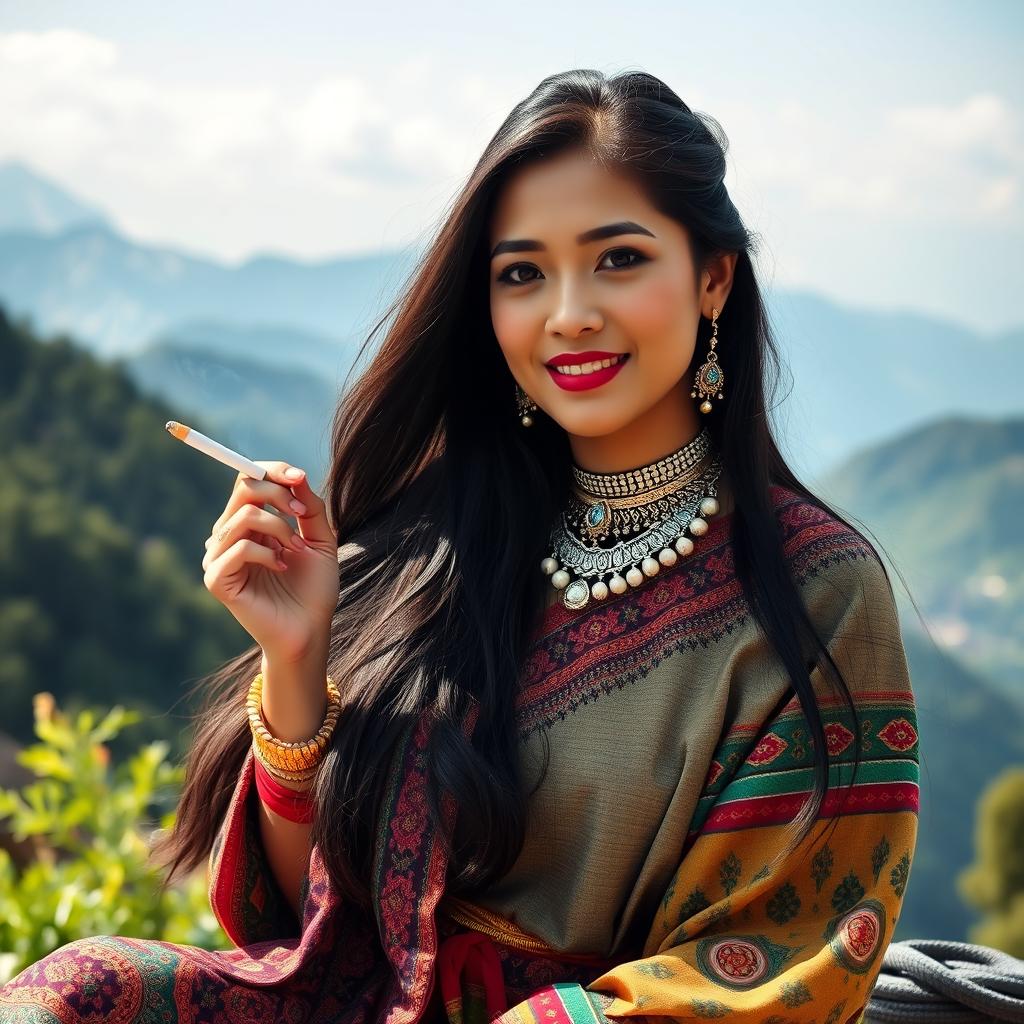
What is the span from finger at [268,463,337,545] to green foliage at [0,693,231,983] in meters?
1.44

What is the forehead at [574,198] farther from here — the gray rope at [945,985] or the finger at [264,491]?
the gray rope at [945,985]

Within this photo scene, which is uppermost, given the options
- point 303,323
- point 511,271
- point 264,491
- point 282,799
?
point 303,323

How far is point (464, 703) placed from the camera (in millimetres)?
2016

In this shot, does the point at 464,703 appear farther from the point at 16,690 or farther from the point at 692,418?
the point at 16,690

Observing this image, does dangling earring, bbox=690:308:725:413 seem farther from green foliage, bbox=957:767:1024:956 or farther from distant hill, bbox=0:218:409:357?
distant hill, bbox=0:218:409:357

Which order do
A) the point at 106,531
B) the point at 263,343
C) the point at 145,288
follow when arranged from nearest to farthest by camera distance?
the point at 106,531
the point at 263,343
the point at 145,288

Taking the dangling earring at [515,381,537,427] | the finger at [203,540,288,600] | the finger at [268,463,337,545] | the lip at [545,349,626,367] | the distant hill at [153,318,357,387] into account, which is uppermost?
the distant hill at [153,318,357,387]

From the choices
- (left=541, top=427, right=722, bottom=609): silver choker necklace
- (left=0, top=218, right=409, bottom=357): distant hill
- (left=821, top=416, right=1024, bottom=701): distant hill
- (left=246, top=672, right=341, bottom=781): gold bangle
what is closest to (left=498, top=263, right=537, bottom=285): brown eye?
(left=541, top=427, right=722, bottom=609): silver choker necklace

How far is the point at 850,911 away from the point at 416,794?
0.62 m

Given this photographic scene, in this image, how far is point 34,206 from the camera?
13.2 m

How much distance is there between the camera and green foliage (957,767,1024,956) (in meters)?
6.73


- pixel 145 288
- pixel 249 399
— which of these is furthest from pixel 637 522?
pixel 145 288

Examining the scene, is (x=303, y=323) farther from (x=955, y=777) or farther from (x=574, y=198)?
(x=574, y=198)

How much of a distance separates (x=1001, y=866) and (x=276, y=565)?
20.1 feet
